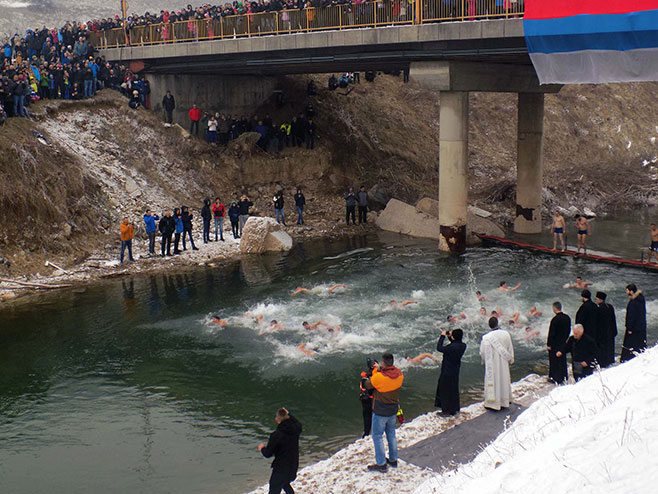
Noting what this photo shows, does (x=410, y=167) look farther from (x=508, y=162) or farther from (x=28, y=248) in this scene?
(x=28, y=248)

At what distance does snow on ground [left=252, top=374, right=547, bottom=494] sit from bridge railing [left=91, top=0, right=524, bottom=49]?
16.0 m

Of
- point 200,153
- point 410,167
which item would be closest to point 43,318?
point 200,153

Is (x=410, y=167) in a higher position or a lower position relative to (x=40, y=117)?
lower

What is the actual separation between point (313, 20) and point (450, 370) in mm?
20247

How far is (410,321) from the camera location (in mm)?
19984

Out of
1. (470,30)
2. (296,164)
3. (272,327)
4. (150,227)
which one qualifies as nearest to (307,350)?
(272,327)

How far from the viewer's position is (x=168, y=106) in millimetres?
36469

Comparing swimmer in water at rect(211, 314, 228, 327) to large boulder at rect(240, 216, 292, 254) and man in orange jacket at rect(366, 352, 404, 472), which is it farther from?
man in orange jacket at rect(366, 352, 404, 472)

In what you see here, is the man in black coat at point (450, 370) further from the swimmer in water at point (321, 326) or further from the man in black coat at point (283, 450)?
the swimmer in water at point (321, 326)

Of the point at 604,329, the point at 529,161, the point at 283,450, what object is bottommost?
the point at 283,450

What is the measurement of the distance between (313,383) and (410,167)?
24965mm

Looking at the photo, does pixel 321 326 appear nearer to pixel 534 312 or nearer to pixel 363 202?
pixel 534 312

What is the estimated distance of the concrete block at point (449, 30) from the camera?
25.9 m

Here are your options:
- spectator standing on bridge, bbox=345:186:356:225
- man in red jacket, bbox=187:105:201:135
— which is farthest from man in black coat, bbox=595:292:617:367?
man in red jacket, bbox=187:105:201:135
